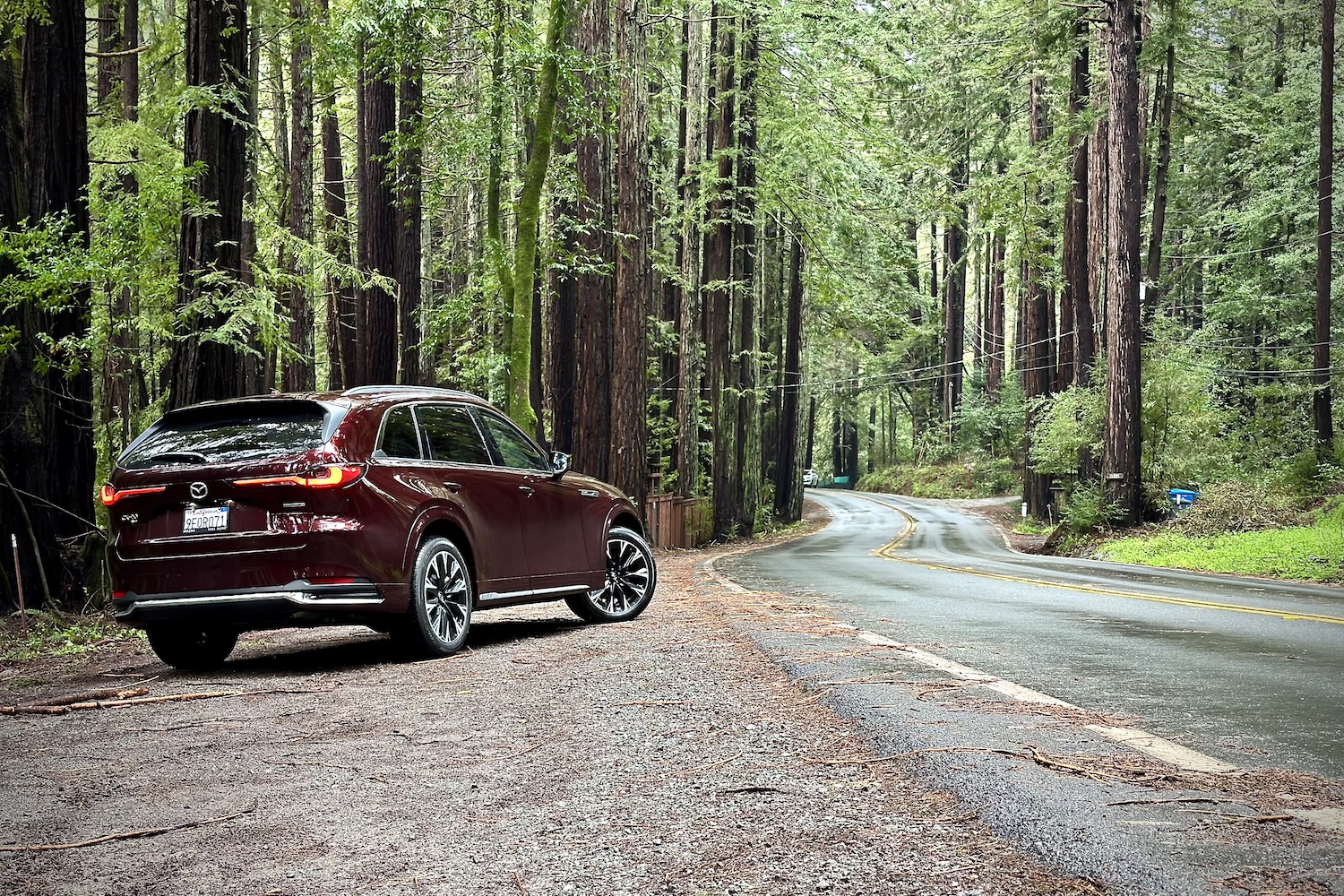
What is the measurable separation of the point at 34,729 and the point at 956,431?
242ft

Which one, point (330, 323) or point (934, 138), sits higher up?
point (934, 138)

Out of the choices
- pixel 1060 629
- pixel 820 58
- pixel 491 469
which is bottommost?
pixel 1060 629

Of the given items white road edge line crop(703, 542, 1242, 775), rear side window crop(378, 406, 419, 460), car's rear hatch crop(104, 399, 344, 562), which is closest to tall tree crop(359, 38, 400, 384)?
rear side window crop(378, 406, 419, 460)

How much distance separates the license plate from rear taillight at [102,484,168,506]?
257 millimetres

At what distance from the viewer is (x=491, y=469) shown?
9.45 meters

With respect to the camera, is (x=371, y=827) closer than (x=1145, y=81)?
Yes

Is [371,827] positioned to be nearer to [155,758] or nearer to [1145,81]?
[155,758]

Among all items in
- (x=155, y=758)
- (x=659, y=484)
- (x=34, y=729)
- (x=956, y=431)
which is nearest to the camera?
(x=155, y=758)

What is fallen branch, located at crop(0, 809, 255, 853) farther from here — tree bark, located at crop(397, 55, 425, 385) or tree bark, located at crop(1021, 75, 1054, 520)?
Result: tree bark, located at crop(1021, 75, 1054, 520)

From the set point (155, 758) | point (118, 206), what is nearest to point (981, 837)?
point (155, 758)

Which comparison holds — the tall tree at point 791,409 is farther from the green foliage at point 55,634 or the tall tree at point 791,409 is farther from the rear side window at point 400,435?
the rear side window at point 400,435

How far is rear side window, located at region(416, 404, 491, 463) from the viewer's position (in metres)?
8.91

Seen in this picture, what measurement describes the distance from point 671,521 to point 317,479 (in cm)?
2397

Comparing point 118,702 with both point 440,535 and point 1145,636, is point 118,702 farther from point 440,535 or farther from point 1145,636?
point 1145,636
